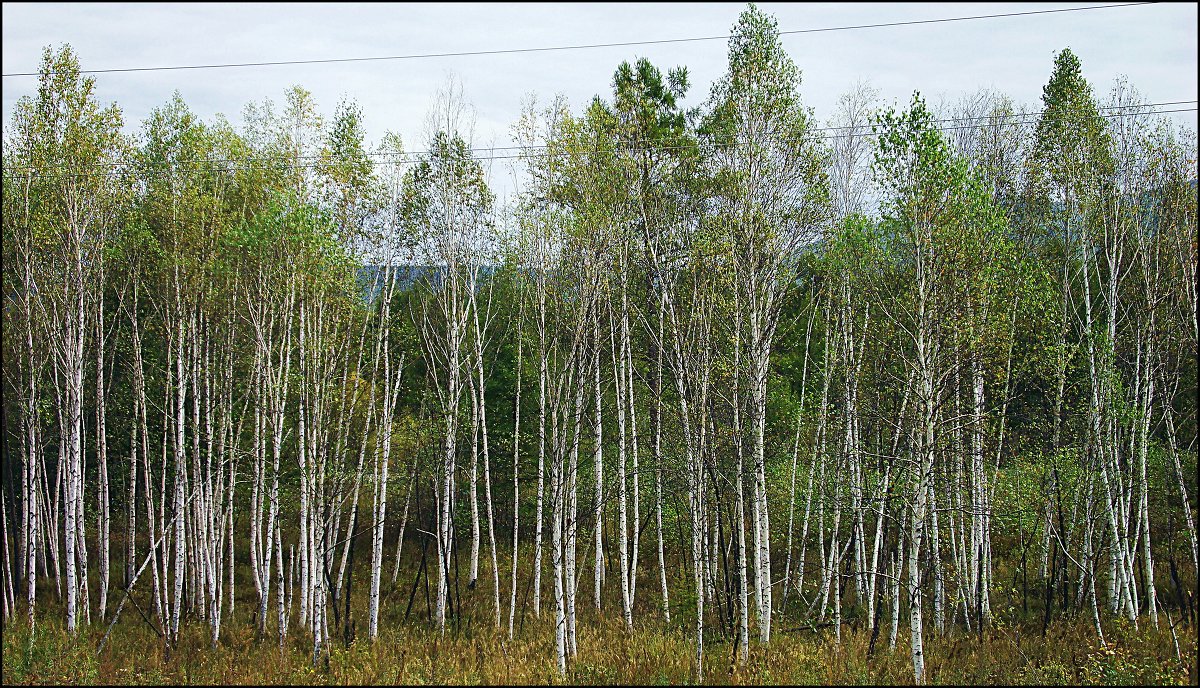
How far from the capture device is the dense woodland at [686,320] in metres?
10.3

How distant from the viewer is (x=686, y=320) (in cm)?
1212

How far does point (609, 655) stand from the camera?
10.2 m

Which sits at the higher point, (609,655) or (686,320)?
(686,320)

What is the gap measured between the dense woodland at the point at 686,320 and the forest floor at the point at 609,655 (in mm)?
231

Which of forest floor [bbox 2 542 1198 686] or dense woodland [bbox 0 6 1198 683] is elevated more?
dense woodland [bbox 0 6 1198 683]

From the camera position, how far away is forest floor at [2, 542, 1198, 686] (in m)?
9.22

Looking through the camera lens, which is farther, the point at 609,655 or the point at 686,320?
the point at 686,320

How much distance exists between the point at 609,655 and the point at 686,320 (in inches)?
201

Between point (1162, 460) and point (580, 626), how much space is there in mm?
10313

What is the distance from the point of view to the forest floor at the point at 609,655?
922 centimetres

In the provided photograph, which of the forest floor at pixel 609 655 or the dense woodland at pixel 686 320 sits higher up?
the dense woodland at pixel 686 320

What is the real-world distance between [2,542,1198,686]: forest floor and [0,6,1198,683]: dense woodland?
9.1 inches

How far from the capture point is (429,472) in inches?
650

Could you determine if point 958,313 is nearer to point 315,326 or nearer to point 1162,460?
point 1162,460
